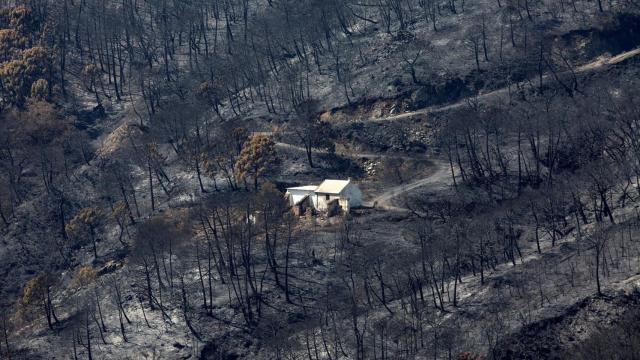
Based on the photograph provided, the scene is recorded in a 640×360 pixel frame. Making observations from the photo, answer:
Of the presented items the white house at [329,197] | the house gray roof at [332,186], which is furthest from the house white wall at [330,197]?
the house gray roof at [332,186]

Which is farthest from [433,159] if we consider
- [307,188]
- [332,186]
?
[307,188]

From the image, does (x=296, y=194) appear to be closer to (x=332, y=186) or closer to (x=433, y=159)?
(x=332, y=186)

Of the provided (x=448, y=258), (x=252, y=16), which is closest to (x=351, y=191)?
(x=448, y=258)

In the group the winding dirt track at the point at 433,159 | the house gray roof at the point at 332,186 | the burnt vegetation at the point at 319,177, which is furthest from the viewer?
the winding dirt track at the point at 433,159

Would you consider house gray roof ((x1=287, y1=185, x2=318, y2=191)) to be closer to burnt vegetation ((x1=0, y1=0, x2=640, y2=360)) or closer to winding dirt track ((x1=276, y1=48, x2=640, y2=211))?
burnt vegetation ((x1=0, y1=0, x2=640, y2=360))

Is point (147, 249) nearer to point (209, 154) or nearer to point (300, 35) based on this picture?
point (209, 154)

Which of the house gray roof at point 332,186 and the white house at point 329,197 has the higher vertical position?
the house gray roof at point 332,186

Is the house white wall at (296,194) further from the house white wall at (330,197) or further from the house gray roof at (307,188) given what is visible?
the house gray roof at (307,188)
